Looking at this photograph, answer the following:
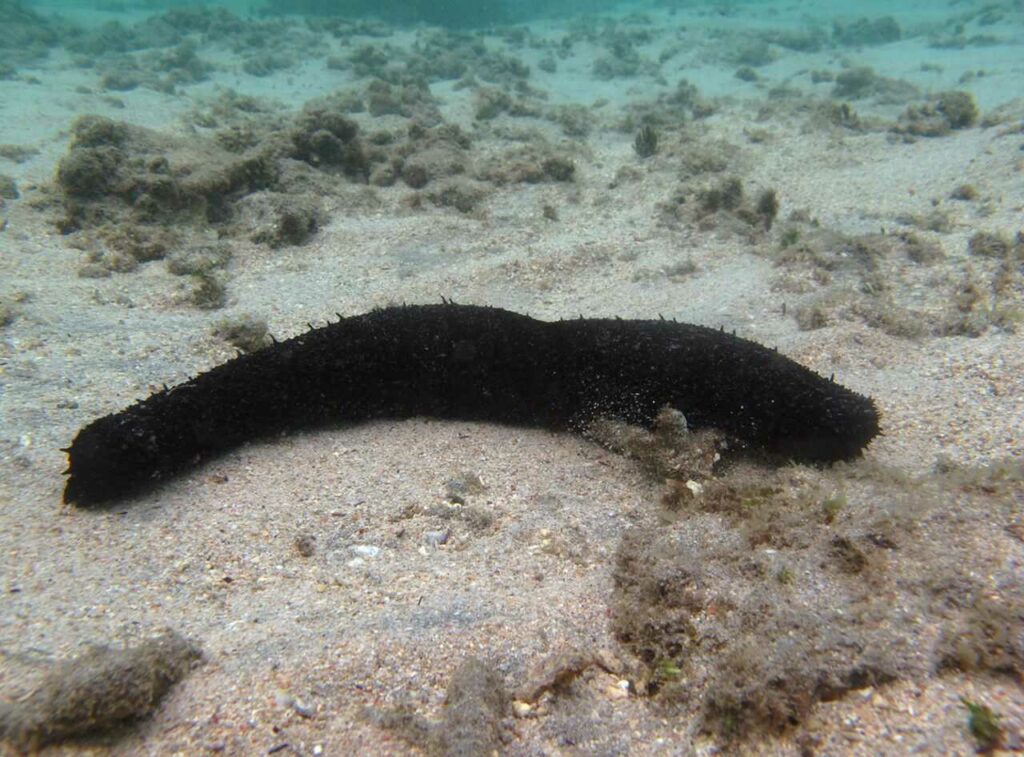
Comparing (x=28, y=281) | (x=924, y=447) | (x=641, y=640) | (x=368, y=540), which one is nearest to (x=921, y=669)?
(x=641, y=640)

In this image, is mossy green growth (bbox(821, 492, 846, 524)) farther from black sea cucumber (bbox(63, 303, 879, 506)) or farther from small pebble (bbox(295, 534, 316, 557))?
small pebble (bbox(295, 534, 316, 557))

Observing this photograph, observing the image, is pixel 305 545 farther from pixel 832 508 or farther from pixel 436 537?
pixel 832 508

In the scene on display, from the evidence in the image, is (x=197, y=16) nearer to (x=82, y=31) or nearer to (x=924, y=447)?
(x=82, y=31)

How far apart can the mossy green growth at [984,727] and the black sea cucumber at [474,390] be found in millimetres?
1910

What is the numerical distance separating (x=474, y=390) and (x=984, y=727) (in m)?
3.13

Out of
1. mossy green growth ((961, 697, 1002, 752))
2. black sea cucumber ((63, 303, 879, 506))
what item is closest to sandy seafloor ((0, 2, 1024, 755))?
mossy green growth ((961, 697, 1002, 752))

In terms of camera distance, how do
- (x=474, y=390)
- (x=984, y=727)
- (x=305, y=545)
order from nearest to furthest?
(x=984, y=727), (x=305, y=545), (x=474, y=390)

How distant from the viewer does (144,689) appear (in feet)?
7.03

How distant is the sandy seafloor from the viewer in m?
2.19

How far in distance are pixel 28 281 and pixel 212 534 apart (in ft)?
14.9

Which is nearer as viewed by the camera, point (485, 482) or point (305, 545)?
point (305, 545)

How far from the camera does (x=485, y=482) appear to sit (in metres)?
3.70

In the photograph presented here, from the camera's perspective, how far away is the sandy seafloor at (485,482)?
2186 millimetres

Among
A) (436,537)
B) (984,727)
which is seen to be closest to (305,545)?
(436,537)
